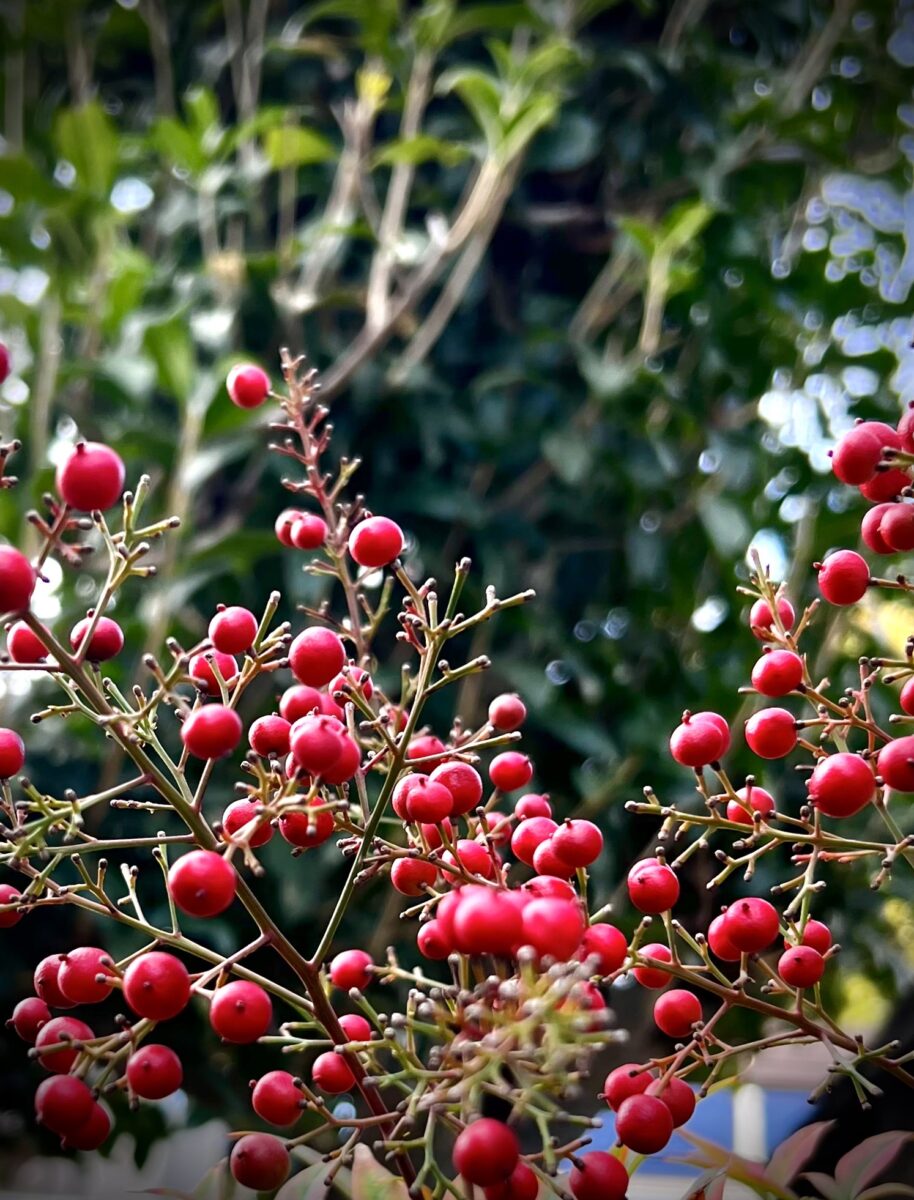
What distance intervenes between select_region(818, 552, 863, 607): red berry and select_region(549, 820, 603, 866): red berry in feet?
0.39

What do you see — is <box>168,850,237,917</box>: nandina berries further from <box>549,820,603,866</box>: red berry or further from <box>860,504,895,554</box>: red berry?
<box>860,504,895,554</box>: red berry

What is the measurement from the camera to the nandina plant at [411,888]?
0.27 meters

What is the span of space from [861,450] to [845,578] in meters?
0.05

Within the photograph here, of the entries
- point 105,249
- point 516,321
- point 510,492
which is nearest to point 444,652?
point 510,492

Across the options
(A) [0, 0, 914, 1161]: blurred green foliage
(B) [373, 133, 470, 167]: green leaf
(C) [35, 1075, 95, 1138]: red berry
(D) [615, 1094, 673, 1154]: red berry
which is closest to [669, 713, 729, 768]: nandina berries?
(D) [615, 1094, 673, 1154]: red berry

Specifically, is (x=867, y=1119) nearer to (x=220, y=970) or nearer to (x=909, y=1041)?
(x=909, y=1041)

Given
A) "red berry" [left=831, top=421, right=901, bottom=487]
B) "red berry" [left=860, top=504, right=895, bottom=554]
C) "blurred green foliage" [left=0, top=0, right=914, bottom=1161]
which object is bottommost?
"blurred green foliage" [left=0, top=0, right=914, bottom=1161]

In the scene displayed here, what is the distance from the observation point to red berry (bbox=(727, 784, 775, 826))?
0.36m

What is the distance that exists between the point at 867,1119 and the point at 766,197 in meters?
1.15

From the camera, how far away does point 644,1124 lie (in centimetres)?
31

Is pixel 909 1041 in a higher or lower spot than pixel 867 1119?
higher

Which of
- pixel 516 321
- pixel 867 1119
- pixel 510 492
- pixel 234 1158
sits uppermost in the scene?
pixel 234 1158

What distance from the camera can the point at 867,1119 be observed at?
0.91m

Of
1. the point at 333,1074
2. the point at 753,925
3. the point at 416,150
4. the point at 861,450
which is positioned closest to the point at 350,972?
the point at 333,1074
